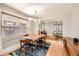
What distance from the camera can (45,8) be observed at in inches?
84.7

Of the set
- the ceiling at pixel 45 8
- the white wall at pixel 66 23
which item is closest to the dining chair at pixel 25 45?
the ceiling at pixel 45 8

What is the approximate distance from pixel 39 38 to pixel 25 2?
82 centimetres

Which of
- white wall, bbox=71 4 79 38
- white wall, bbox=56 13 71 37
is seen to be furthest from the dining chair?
white wall, bbox=71 4 79 38

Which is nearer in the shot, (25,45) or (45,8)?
(45,8)

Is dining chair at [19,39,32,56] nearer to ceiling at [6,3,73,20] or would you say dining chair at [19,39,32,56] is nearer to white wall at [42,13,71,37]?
white wall at [42,13,71,37]

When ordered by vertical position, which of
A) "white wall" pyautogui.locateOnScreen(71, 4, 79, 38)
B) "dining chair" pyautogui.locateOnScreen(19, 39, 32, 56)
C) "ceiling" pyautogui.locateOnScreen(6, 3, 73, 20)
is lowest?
"dining chair" pyautogui.locateOnScreen(19, 39, 32, 56)

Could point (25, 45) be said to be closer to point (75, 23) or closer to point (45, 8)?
point (45, 8)

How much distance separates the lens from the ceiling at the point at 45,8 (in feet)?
6.81

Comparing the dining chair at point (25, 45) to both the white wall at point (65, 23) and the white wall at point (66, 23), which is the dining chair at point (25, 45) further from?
the white wall at point (66, 23)

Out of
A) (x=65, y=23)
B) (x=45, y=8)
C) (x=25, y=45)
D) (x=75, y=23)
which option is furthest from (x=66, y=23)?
(x=25, y=45)

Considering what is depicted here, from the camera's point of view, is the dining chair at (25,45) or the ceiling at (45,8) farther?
the dining chair at (25,45)

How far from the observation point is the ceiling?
2.08 metres

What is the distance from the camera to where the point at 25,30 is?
2252mm

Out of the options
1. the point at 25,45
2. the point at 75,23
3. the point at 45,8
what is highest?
the point at 45,8
